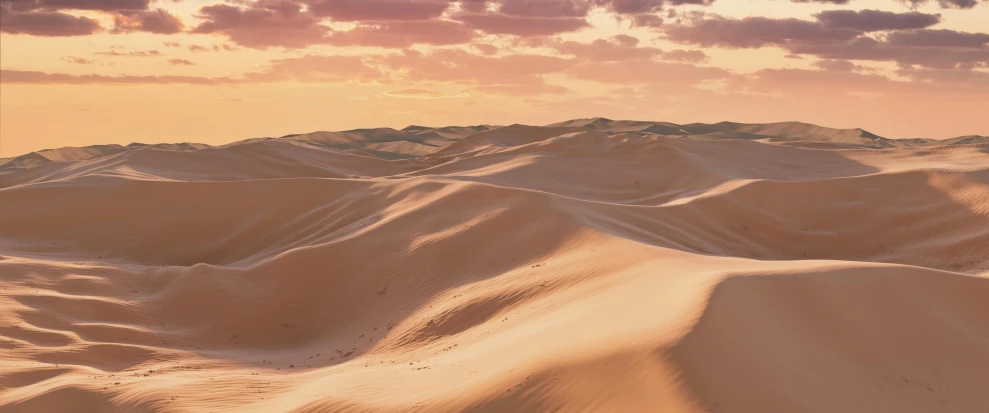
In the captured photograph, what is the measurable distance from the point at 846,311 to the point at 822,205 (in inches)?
789

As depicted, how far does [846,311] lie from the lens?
11.8m

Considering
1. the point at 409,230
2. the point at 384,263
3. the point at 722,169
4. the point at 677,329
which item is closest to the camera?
the point at 677,329

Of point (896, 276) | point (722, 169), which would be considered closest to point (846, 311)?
point (896, 276)

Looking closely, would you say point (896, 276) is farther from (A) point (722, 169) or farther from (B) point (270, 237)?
(A) point (722, 169)

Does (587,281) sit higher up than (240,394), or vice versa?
(587,281)

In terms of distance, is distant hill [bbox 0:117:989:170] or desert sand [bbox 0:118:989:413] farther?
distant hill [bbox 0:117:989:170]

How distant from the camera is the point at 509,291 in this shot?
16328 mm

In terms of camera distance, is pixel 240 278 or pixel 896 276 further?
pixel 240 278

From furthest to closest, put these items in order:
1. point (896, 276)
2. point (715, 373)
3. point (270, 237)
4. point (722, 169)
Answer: point (722, 169) → point (270, 237) → point (896, 276) → point (715, 373)

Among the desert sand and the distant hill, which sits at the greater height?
the distant hill

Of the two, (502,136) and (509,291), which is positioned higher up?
(502,136)

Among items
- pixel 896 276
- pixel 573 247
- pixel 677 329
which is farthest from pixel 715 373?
pixel 573 247

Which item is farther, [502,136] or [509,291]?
[502,136]

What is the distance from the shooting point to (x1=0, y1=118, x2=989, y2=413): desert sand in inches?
398
